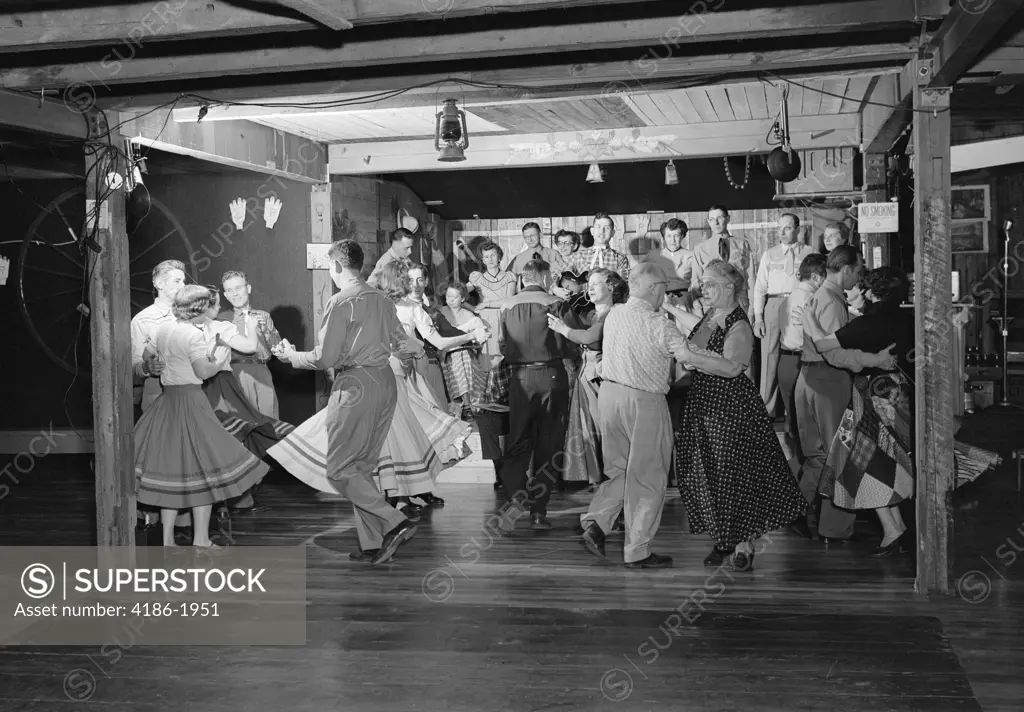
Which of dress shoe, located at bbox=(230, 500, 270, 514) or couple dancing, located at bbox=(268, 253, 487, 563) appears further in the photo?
dress shoe, located at bbox=(230, 500, 270, 514)

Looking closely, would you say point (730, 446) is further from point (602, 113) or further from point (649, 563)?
point (602, 113)

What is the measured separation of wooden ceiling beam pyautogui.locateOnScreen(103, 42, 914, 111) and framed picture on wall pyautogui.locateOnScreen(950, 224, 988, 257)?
19.5ft

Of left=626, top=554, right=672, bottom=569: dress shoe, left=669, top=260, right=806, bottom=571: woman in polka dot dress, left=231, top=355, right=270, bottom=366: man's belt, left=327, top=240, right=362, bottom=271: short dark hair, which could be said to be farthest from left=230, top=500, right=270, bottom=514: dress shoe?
left=669, top=260, right=806, bottom=571: woman in polka dot dress

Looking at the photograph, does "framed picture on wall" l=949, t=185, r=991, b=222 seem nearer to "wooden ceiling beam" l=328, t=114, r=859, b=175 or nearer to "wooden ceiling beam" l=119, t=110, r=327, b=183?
"wooden ceiling beam" l=328, t=114, r=859, b=175

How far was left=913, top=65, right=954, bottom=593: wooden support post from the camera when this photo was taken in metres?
4.82

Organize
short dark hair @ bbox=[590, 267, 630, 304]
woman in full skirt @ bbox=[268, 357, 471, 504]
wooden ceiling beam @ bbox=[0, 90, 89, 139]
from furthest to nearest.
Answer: short dark hair @ bbox=[590, 267, 630, 304], woman in full skirt @ bbox=[268, 357, 471, 504], wooden ceiling beam @ bbox=[0, 90, 89, 139]

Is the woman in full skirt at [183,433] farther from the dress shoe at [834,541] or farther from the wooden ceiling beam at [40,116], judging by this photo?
the dress shoe at [834,541]

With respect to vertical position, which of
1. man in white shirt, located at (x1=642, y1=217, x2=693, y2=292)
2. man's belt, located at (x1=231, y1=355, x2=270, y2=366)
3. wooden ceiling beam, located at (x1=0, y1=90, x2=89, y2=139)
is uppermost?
wooden ceiling beam, located at (x1=0, y1=90, x2=89, y2=139)

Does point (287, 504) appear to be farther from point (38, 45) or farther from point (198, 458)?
point (38, 45)

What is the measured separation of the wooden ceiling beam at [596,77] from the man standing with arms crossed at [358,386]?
0.86m

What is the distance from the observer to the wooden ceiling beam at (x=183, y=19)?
165 inches

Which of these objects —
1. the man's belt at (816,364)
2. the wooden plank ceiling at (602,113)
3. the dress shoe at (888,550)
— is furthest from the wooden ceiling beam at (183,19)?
the dress shoe at (888,550)

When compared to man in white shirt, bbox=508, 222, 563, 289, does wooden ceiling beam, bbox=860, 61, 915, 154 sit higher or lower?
higher

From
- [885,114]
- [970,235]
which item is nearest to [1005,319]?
[970,235]
